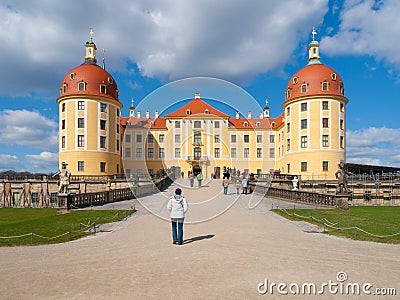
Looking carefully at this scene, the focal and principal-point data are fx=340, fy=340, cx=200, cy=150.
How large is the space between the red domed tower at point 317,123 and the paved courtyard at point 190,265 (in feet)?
102

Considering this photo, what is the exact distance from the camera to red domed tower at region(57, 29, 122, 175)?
133 ft

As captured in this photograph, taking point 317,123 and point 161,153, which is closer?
point 317,123

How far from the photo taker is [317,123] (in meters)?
40.2

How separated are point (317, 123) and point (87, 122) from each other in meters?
27.4

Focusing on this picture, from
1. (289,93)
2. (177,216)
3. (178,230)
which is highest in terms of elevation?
(289,93)

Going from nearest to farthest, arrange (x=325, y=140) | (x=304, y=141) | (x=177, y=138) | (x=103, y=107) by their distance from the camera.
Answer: (x=325, y=140)
(x=304, y=141)
(x=103, y=107)
(x=177, y=138)

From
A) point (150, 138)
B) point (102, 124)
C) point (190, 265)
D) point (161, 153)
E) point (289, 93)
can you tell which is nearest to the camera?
point (190, 265)

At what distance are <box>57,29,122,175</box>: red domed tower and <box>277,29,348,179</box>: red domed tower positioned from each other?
2292 cm

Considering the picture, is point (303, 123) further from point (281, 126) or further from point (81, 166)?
point (81, 166)

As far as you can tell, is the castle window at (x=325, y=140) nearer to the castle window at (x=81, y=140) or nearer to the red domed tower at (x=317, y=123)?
the red domed tower at (x=317, y=123)

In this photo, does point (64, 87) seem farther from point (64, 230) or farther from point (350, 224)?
point (350, 224)

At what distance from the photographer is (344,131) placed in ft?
135

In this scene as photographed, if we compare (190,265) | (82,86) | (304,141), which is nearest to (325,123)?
(304,141)

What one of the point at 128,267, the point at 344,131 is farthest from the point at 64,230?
the point at 344,131
